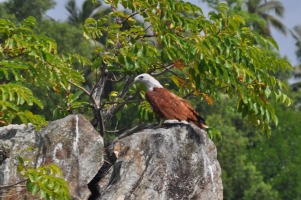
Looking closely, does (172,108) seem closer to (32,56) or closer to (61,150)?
(61,150)

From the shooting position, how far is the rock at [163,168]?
11.9 m

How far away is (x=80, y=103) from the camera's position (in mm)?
13336

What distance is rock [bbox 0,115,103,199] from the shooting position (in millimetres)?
11891

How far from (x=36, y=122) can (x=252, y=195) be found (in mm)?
27806

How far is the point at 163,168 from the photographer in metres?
12.0

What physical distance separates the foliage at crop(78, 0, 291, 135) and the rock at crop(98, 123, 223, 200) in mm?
886

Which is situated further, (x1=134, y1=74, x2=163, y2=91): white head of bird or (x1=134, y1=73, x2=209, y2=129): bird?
(x1=134, y1=74, x2=163, y2=91): white head of bird

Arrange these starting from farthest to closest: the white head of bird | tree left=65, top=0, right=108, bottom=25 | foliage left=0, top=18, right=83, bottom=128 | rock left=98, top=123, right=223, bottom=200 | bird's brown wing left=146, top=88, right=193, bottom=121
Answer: tree left=65, top=0, right=108, bottom=25 < the white head of bird < foliage left=0, top=18, right=83, bottom=128 < bird's brown wing left=146, top=88, right=193, bottom=121 < rock left=98, top=123, right=223, bottom=200

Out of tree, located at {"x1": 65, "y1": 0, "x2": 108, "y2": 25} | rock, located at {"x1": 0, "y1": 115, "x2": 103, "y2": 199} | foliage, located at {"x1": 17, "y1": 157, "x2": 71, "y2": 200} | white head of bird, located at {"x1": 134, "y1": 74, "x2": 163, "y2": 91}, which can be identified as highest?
tree, located at {"x1": 65, "y1": 0, "x2": 108, "y2": 25}

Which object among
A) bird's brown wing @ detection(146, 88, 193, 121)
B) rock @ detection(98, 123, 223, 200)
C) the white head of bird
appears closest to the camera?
rock @ detection(98, 123, 223, 200)

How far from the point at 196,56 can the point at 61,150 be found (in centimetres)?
204

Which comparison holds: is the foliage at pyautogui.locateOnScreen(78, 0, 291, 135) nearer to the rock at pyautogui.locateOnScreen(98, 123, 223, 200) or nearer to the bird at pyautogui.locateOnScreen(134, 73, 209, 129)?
the bird at pyautogui.locateOnScreen(134, 73, 209, 129)

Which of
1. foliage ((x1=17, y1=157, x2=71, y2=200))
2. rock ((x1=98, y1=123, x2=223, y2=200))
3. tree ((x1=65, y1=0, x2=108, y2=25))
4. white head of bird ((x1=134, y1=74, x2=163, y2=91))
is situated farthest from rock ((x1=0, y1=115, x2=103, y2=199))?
tree ((x1=65, y1=0, x2=108, y2=25))

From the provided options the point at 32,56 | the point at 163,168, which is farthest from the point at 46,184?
the point at 32,56
